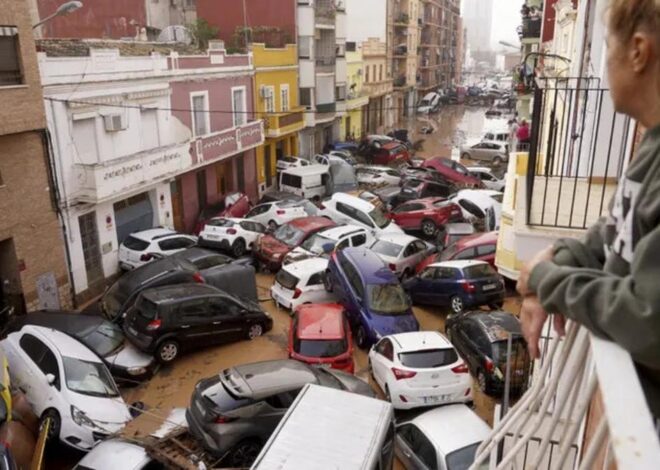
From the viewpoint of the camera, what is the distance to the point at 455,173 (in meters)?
27.5

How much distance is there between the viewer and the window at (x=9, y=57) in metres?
13.0

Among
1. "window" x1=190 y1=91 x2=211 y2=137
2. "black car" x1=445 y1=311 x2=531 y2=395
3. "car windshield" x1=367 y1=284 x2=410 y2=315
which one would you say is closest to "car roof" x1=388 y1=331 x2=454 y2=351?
"black car" x1=445 y1=311 x2=531 y2=395

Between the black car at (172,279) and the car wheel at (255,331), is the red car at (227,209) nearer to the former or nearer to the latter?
the black car at (172,279)

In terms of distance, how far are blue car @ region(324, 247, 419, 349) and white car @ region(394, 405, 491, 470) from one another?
12.1 ft

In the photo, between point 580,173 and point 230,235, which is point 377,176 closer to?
point 230,235

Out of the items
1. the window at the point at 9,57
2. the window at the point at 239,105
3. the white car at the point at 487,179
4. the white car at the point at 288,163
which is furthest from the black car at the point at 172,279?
the white car at the point at 487,179

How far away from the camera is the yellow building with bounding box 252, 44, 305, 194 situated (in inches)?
1063

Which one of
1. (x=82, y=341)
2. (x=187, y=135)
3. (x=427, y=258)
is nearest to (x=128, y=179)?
(x=187, y=135)

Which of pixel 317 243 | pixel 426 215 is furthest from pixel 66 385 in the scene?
pixel 426 215

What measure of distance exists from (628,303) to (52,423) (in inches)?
375

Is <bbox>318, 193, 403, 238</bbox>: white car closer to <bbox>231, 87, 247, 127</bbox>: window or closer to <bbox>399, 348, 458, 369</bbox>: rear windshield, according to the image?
<bbox>231, 87, 247, 127</bbox>: window

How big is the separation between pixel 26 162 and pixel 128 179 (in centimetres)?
312

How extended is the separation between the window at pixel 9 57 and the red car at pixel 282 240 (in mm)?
7884

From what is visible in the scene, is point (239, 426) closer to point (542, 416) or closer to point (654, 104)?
point (542, 416)
